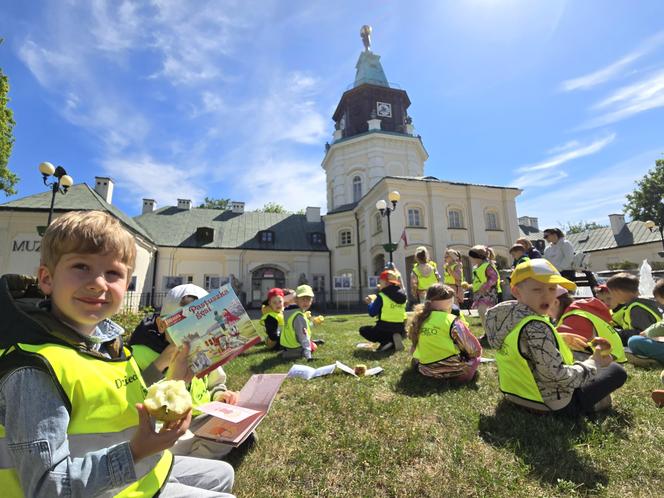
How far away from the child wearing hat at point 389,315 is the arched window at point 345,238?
21.3m

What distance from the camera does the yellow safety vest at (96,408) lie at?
113 centimetres

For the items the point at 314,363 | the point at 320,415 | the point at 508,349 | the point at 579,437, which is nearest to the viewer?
the point at 579,437

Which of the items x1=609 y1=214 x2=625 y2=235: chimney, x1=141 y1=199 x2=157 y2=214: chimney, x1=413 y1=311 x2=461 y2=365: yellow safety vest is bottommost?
x1=413 y1=311 x2=461 y2=365: yellow safety vest

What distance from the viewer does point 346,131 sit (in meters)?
→ 29.5

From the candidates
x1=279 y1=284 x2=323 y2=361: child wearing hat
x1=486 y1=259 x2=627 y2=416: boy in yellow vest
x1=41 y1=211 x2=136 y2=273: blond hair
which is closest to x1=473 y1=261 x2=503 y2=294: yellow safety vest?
x1=279 y1=284 x2=323 y2=361: child wearing hat

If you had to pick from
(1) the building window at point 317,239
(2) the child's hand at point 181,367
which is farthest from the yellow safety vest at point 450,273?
(1) the building window at point 317,239

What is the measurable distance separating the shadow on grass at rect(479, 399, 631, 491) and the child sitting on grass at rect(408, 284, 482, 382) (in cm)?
87

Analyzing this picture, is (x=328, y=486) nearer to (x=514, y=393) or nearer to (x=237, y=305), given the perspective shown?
(x=237, y=305)

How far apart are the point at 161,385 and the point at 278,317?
6437 millimetres

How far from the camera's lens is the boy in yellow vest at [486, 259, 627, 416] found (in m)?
2.70

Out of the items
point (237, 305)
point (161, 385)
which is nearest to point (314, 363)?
point (237, 305)

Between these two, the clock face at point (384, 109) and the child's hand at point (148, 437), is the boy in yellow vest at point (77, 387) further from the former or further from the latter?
the clock face at point (384, 109)

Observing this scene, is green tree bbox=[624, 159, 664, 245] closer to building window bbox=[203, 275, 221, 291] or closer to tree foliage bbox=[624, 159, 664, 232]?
tree foliage bbox=[624, 159, 664, 232]

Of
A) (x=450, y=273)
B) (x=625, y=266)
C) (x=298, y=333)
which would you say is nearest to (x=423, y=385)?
(x=298, y=333)
